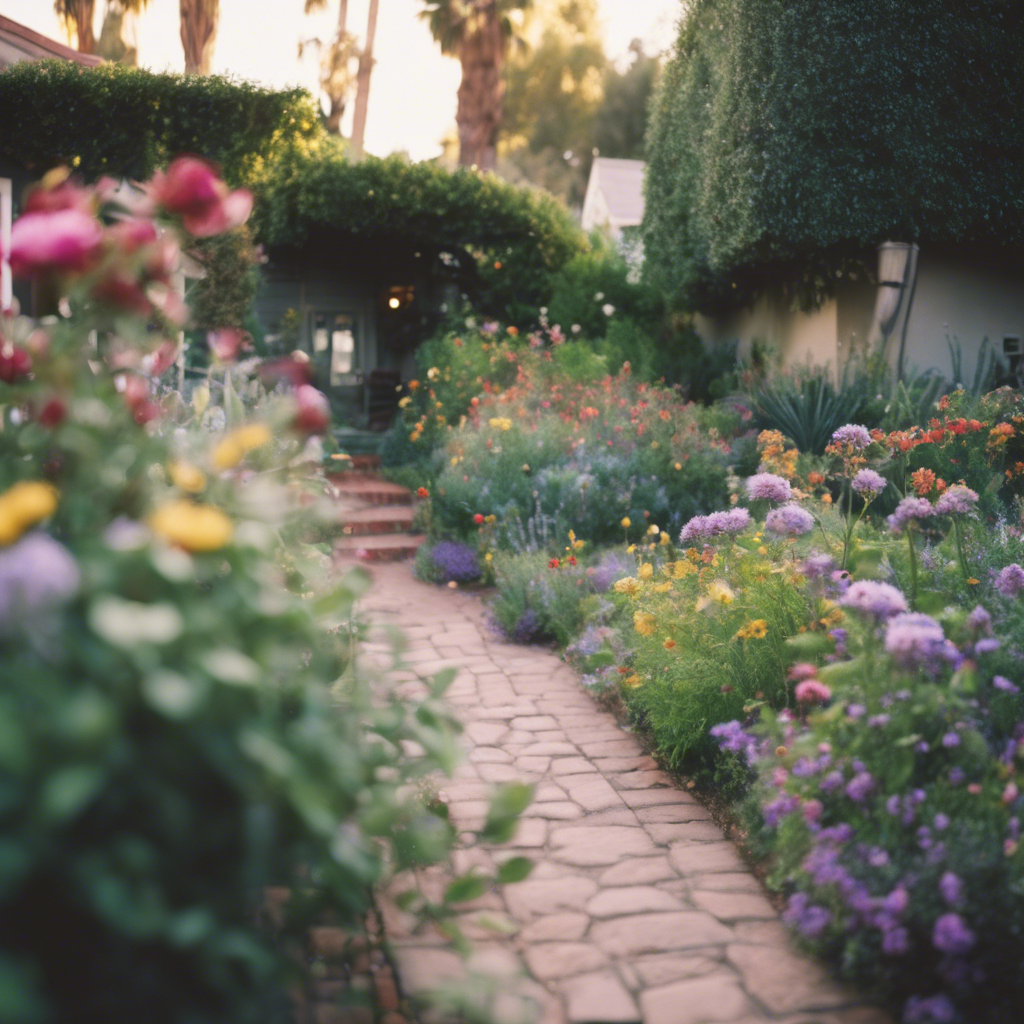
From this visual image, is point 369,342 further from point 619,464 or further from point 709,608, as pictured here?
point 709,608

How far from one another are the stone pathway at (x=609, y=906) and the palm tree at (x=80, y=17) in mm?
17152

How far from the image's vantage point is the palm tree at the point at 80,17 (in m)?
16.5

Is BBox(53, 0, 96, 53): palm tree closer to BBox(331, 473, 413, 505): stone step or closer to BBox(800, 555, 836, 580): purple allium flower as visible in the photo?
BBox(331, 473, 413, 505): stone step

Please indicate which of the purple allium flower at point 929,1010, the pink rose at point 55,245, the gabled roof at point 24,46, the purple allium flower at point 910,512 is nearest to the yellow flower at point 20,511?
the pink rose at point 55,245

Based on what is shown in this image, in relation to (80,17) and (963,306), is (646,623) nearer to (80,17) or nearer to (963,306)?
(963,306)

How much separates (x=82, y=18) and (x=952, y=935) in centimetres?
1964

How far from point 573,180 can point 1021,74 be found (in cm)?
2591

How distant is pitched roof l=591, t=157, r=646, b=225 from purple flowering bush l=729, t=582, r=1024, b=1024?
2185 centimetres

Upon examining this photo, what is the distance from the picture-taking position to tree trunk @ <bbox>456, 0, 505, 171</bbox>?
1752 cm

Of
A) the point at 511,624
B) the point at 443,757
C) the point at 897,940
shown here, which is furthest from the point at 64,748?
the point at 511,624

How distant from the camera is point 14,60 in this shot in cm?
911

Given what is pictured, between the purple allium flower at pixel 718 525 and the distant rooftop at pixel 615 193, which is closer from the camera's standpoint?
the purple allium flower at pixel 718 525

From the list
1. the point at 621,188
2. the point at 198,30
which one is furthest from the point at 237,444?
the point at 621,188

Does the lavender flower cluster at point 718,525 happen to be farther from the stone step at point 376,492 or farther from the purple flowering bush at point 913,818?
the stone step at point 376,492
